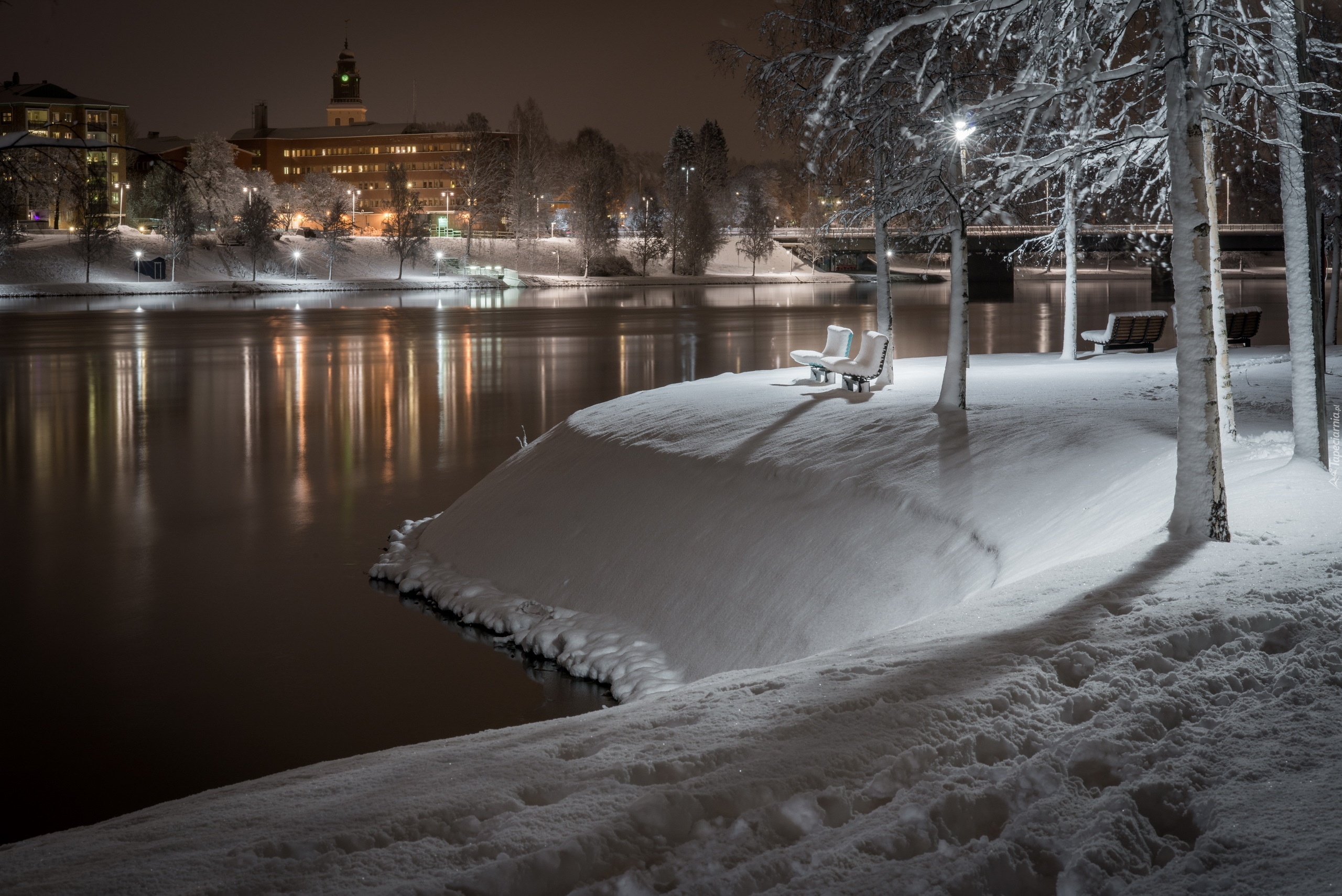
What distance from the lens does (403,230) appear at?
103938 millimetres

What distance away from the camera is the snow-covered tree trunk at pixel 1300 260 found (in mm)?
9914

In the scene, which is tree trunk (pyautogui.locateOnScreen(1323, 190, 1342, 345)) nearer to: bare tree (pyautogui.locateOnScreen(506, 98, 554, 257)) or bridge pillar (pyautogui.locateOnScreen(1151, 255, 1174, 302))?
bridge pillar (pyautogui.locateOnScreen(1151, 255, 1174, 302))

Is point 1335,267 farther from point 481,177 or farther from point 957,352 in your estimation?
point 481,177

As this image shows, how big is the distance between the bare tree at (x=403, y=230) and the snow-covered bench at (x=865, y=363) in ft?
290

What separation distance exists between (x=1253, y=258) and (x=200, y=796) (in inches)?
5745

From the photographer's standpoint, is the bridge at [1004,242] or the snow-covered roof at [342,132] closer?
the bridge at [1004,242]

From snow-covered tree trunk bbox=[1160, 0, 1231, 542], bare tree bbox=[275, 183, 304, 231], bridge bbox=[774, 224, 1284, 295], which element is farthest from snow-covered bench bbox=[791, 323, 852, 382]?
bare tree bbox=[275, 183, 304, 231]

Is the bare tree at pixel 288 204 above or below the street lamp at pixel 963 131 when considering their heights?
above

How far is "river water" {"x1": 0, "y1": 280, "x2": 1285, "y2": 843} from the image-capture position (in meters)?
9.70

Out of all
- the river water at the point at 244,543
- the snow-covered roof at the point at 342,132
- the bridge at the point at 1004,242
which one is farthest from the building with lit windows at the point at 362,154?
the river water at the point at 244,543

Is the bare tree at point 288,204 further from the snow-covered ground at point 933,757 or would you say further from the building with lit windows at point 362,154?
the snow-covered ground at point 933,757

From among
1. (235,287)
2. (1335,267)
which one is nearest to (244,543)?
(1335,267)

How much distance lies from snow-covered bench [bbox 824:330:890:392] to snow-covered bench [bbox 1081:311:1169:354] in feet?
32.7

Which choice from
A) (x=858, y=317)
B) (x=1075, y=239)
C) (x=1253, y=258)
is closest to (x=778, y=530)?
(x=1075, y=239)
